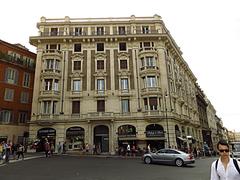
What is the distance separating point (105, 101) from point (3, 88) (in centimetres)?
1580

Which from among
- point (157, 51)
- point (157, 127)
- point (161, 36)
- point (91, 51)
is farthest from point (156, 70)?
point (91, 51)

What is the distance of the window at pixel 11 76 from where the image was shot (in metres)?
35.2

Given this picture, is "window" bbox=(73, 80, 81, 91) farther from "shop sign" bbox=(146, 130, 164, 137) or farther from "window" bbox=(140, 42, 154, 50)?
"shop sign" bbox=(146, 130, 164, 137)

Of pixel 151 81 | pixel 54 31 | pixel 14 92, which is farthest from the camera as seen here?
pixel 54 31

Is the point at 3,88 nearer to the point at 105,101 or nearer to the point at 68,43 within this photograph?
the point at 68,43

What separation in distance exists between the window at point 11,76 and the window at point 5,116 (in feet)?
15.7

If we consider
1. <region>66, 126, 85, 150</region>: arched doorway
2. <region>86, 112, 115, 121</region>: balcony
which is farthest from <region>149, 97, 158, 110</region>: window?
<region>66, 126, 85, 150</region>: arched doorway

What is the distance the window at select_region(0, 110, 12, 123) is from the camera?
1316 inches

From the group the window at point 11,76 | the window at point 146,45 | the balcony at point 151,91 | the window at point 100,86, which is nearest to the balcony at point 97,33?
the window at point 146,45

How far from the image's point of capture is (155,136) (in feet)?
106

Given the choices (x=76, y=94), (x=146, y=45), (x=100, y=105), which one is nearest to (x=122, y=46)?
(x=146, y=45)

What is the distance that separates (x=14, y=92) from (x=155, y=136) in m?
23.1

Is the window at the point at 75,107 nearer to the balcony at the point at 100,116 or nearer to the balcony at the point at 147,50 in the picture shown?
the balcony at the point at 100,116

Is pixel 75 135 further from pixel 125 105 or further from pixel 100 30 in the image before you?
pixel 100 30
